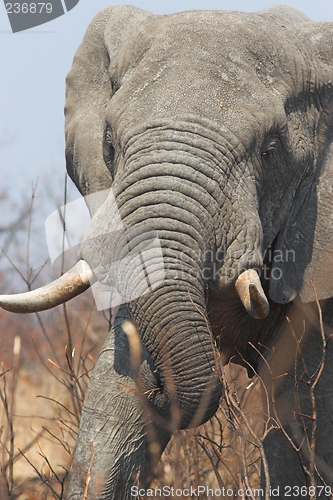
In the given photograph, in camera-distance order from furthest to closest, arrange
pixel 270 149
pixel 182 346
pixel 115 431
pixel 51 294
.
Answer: pixel 115 431 → pixel 270 149 → pixel 51 294 → pixel 182 346

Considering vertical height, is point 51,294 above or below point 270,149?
below

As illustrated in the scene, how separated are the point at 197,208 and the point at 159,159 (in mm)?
213

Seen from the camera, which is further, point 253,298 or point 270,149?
point 270,149

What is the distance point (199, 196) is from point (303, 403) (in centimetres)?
122

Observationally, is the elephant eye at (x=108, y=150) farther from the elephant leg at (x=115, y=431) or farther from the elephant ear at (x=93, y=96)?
the elephant leg at (x=115, y=431)

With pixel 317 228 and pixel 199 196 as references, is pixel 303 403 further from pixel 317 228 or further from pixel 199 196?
pixel 199 196

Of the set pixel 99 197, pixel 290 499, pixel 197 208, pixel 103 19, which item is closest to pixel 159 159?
pixel 197 208

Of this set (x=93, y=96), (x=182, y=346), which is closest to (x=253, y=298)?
(x=182, y=346)

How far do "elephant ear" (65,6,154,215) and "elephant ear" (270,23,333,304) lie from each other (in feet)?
2.52

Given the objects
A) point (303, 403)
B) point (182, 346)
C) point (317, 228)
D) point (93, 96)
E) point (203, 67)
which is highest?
point (203, 67)

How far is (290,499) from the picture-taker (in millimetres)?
3977

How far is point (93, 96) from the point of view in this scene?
407 cm

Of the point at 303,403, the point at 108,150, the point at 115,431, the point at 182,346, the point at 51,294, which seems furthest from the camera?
the point at 303,403

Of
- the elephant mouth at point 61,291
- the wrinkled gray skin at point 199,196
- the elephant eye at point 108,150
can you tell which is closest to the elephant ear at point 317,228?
the wrinkled gray skin at point 199,196
